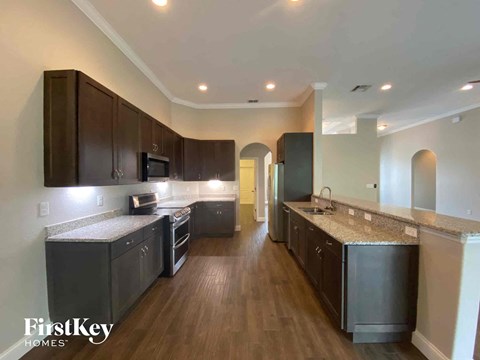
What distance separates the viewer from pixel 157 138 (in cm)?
361

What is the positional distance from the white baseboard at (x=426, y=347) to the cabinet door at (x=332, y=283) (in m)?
0.63

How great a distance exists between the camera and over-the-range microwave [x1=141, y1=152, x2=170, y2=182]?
10.0ft

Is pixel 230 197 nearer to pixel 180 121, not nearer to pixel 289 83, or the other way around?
pixel 180 121

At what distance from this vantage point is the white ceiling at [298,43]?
7.91 feet

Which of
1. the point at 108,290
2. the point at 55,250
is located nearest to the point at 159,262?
the point at 108,290

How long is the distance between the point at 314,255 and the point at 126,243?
84.4 inches

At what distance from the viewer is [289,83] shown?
171 inches

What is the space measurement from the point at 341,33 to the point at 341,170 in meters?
4.36

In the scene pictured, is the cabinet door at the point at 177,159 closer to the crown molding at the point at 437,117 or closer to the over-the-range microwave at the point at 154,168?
the over-the-range microwave at the point at 154,168

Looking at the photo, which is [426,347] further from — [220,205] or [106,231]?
[220,205]

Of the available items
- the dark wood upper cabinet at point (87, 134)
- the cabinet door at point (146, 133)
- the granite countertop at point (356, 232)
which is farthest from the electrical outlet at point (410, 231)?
the cabinet door at point (146, 133)

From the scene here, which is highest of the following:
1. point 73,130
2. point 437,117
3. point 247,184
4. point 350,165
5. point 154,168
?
point 437,117

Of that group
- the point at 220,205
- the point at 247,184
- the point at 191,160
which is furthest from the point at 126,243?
the point at 247,184

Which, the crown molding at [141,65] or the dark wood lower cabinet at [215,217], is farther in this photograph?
the dark wood lower cabinet at [215,217]
